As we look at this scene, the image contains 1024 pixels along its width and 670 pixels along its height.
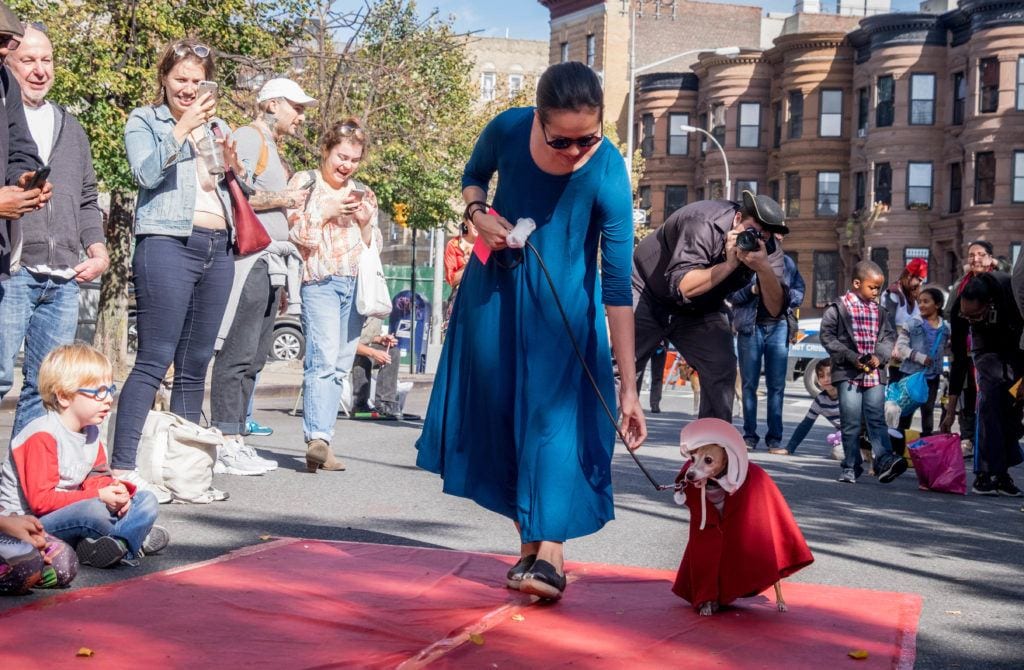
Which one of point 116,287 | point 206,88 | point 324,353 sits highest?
point 206,88

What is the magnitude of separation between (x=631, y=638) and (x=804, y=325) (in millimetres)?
25514

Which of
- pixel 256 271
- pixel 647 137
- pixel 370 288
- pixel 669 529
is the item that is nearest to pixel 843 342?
pixel 370 288

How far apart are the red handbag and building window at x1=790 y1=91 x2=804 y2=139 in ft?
161

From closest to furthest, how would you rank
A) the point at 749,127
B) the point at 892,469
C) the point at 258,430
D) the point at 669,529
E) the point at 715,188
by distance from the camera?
the point at 669,529 < the point at 892,469 < the point at 258,430 < the point at 749,127 < the point at 715,188

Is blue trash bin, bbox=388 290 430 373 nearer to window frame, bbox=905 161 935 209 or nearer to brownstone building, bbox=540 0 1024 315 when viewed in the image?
brownstone building, bbox=540 0 1024 315

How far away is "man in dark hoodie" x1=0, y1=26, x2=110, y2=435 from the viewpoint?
6.25m

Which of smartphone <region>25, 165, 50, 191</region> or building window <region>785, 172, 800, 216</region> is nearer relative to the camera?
smartphone <region>25, 165, 50, 191</region>

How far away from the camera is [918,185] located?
49.1 m

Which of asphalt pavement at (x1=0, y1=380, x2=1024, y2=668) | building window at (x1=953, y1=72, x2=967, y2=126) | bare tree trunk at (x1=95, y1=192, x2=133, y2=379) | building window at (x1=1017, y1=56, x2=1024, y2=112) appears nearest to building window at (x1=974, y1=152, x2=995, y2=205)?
building window at (x1=1017, y1=56, x2=1024, y2=112)

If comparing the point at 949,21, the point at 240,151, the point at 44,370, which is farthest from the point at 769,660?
the point at 949,21

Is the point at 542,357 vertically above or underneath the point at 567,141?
underneath

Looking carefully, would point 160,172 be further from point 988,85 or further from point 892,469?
point 988,85

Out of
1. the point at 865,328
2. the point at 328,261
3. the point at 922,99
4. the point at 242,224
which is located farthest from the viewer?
the point at 922,99

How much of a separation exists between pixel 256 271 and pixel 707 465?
441 centimetres
